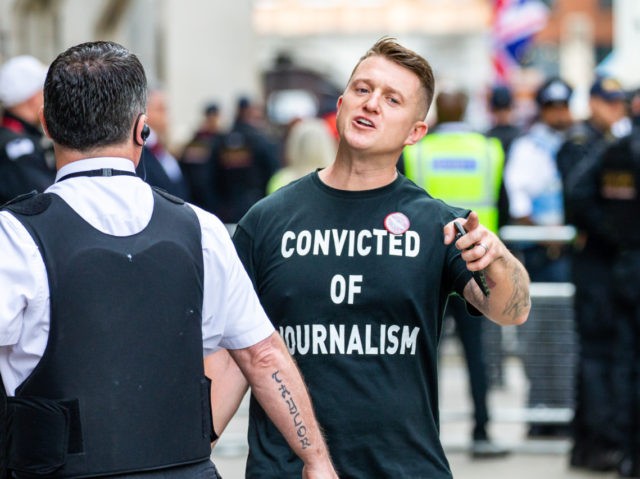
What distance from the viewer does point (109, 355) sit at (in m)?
3.67

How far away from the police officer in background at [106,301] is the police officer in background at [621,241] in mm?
4675

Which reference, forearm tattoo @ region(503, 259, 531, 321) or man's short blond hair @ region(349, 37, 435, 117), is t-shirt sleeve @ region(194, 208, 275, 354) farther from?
man's short blond hair @ region(349, 37, 435, 117)

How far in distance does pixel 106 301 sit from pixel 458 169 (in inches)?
221

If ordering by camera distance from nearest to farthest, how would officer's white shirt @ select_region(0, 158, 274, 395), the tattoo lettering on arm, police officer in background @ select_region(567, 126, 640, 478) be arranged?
officer's white shirt @ select_region(0, 158, 274, 395)
the tattoo lettering on arm
police officer in background @ select_region(567, 126, 640, 478)

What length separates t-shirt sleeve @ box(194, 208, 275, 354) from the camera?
390cm

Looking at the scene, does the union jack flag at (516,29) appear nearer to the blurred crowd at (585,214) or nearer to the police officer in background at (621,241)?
the blurred crowd at (585,214)

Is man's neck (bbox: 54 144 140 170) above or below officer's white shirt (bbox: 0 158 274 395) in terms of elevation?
above

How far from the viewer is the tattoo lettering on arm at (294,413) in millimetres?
4035

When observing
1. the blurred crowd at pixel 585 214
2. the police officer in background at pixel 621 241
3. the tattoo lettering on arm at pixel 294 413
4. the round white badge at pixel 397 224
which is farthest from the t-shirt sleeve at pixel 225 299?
the police officer in background at pixel 621 241

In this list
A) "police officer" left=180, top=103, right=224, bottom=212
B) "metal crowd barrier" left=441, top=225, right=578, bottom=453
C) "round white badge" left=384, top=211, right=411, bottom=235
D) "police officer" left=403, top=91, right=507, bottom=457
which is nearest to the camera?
"round white badge" left=384, top=211, right=411, bottom=235

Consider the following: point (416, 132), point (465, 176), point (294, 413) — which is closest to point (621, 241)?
point (465, 176)

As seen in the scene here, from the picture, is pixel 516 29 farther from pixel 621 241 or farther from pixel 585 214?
pixel 621 241

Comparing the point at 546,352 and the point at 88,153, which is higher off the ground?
the point at 88,153

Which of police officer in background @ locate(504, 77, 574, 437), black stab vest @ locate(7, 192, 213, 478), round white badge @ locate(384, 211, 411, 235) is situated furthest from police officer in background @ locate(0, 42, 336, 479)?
police officer in background @ locate(504, 77, 574, 437)
